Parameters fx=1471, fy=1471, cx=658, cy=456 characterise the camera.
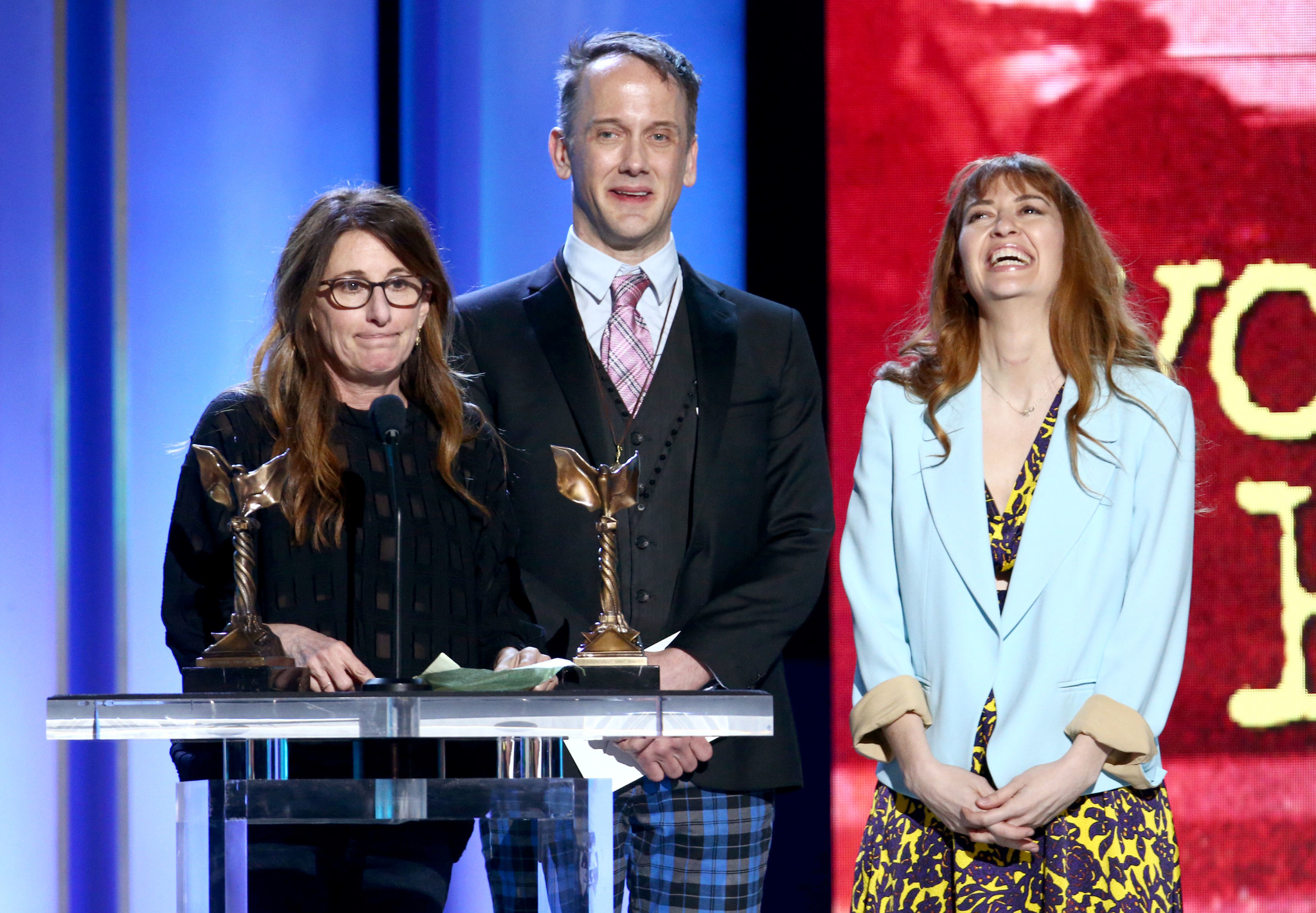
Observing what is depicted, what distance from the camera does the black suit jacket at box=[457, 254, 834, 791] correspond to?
8.11 ft

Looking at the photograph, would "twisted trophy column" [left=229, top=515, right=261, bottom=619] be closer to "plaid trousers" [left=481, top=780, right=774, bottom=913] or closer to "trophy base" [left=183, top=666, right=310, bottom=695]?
"trophy base" [left=183, top=666, right=310, bottom=695]

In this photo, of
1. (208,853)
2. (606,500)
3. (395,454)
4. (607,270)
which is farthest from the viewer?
(607,270)

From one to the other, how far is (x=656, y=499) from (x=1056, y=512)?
2.25 feet

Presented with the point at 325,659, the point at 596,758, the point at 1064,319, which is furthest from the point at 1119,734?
the point at 325,659

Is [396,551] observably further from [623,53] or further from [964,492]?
[623,53]

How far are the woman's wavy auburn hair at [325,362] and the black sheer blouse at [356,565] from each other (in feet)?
0.09

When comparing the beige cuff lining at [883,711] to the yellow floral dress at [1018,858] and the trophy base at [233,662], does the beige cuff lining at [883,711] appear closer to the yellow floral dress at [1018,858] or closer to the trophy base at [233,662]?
the yellow floral dress at [1018,858]

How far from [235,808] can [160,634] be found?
6.33 ft

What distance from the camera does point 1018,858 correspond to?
216 cm

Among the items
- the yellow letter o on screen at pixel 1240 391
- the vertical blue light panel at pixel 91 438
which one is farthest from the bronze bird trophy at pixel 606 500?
the yellow letter o on screen at pixel 1240 391

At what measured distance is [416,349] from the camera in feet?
7.99

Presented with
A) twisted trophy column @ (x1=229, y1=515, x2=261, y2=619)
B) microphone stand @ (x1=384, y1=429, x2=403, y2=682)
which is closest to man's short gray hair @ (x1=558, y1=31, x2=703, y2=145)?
microphone stand @ (x1=384, y1=429, x2=403, y2=682)

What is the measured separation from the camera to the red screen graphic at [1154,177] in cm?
360

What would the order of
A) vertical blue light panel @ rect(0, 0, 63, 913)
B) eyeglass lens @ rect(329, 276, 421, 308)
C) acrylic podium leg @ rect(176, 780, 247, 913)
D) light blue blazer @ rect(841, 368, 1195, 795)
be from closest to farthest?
acrylic podium leg @ rect(176, 780, 247, 913) < light blue blazer @ rect(841, 368, 1195, 795) < eyeglass lens @ rect(329, 276, 421, 308) < vertical blue light panel @ rect(0, 0, 63, 913)
